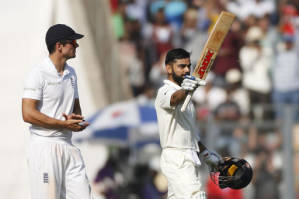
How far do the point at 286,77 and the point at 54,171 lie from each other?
28.6ft

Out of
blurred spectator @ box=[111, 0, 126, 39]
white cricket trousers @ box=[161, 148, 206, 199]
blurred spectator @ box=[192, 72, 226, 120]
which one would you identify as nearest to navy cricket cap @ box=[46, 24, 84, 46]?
white cricket trousers @ box=[161, 148, 206, 199]

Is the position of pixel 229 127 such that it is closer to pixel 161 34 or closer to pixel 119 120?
pixel 119 120

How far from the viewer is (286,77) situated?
1555 cm

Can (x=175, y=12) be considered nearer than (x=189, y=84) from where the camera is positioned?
No

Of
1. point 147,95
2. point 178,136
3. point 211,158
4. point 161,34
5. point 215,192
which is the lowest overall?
point 215,192

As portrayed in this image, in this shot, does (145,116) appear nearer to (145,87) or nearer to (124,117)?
(124,117)

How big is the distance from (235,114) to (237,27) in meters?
2.11

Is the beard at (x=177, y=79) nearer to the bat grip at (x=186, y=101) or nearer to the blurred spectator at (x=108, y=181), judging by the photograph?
the bat grip at (x=186, y=101)

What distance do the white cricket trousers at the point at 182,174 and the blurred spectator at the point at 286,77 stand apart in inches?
305

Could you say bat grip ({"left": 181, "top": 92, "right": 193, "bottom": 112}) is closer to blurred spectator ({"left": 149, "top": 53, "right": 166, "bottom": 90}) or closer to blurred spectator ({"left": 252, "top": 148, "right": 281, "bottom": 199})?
blurred spectator ({"left": 252, "top": 148, "right": 281, "bottom": 199})

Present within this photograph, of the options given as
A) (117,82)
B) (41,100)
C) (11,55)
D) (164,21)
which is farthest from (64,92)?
(164,21)

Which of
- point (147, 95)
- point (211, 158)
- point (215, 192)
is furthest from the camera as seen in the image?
point (147, 95)

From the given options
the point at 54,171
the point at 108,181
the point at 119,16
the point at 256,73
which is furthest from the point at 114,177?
the point at 54,171

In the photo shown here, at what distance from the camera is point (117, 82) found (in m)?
16.0
